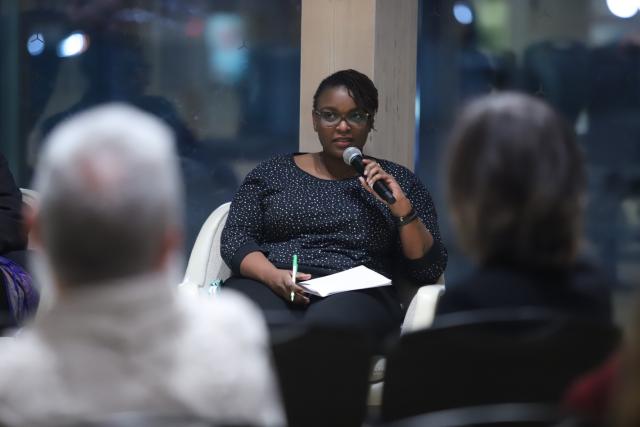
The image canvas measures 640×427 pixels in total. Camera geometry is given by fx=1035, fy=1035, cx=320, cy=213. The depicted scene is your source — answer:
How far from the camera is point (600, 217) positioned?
4.65 meters

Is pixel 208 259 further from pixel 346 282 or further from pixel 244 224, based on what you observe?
pixel 346 282

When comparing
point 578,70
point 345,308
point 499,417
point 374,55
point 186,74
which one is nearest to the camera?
point 499,417

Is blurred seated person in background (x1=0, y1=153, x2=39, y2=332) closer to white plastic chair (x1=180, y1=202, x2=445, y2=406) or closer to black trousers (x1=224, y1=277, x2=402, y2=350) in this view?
white plastic chair (x1=180, y1=202, x2=445, y2=406)

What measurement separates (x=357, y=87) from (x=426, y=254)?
752mm

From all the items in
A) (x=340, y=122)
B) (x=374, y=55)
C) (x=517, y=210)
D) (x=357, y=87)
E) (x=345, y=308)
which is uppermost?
(x=374, y=55)

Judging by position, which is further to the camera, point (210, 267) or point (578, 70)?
point (578, 70)

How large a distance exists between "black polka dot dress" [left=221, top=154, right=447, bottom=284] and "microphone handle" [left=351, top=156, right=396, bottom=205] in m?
0.21

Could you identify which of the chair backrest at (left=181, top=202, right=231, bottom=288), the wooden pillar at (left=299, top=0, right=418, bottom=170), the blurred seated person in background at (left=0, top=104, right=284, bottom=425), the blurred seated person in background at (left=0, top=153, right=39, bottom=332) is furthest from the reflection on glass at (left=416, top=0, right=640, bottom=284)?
the blurred seated person in background at (left=0, top=104, right=284, bottom=425)

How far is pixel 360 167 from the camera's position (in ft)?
12.6

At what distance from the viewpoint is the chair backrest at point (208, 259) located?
13.4ft

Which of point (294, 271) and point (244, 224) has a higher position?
point (244, 224)

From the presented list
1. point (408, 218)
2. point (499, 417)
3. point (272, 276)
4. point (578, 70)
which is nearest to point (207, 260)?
point (272, 276)

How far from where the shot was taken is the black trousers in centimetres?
362

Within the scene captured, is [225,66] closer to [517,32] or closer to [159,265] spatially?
[517,32]
